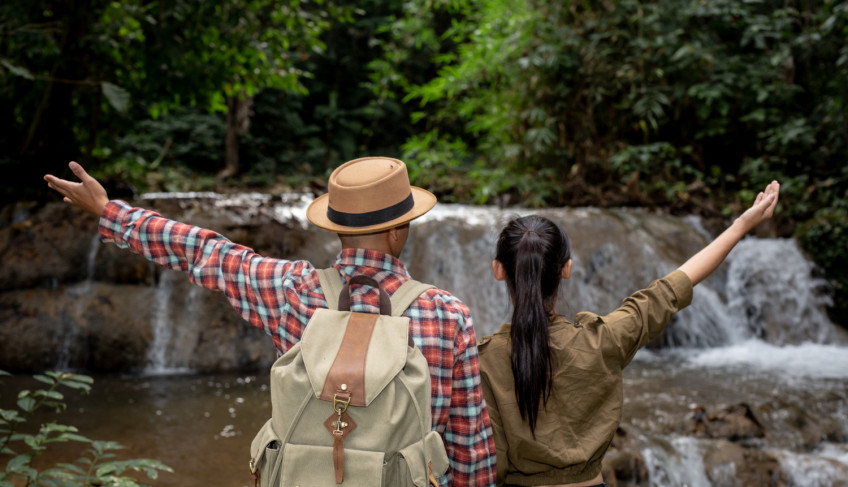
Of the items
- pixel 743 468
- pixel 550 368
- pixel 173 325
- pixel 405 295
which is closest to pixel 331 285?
pixel 405 295

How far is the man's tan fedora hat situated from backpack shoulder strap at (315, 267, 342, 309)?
0.11 m

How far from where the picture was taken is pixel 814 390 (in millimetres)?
5844

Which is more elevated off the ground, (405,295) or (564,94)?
(564,94)

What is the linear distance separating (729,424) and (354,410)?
4052 mm

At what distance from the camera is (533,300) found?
199 cm

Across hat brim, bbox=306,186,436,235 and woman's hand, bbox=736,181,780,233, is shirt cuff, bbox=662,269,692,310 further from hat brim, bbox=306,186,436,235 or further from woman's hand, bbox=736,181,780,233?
hat brim, bbox=306,186,436,235

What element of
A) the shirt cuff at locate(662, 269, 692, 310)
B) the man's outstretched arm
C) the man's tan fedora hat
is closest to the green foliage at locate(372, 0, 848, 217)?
the shirt cuff at locate(662, 269, 692, 310)

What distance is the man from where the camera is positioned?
1.67 meters

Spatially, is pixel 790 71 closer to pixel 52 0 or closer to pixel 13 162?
pixel 52 0

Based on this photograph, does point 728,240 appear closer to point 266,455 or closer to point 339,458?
point 339,458

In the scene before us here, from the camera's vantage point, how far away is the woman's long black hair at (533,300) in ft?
6.47

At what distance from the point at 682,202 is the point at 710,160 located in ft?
8.02

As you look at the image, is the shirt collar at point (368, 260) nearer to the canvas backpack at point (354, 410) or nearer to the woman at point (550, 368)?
the canvas backpack at point (354, 410)

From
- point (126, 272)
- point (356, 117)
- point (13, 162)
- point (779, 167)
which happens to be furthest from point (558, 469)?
point (356, 117)
